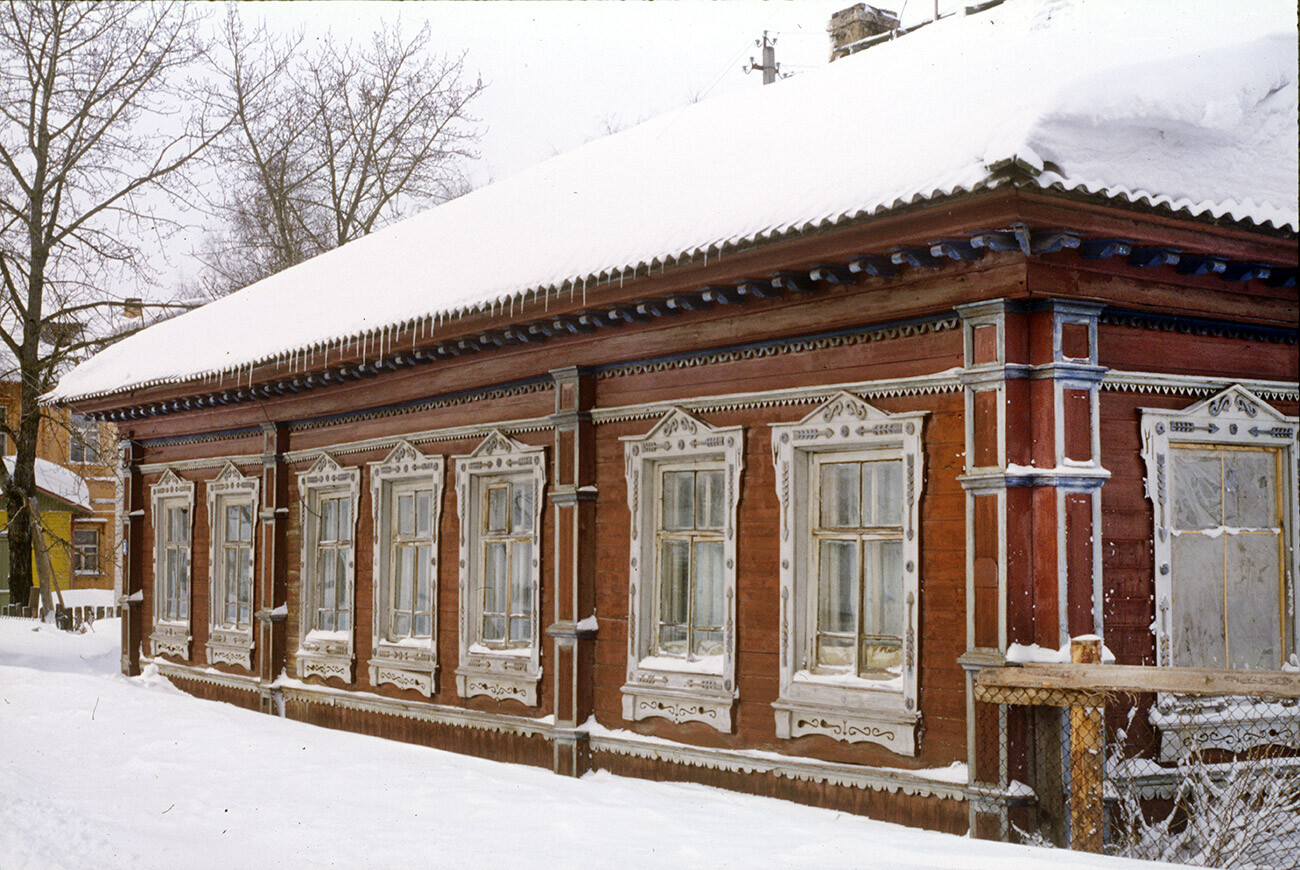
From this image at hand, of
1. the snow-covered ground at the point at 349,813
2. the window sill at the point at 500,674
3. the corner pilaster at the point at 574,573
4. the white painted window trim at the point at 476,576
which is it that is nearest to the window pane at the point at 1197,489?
the snow-covered ground at the point at 349,813

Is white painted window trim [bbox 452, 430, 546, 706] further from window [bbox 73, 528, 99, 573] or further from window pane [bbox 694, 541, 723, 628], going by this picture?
window [bbox 73, 528, 99, 573]

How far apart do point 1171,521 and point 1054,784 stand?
Answer: 1.64m

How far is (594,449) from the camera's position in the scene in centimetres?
952

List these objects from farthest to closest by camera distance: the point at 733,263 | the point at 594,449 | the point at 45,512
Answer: the point at 45,512
the point at 594,449
the point at 733,263

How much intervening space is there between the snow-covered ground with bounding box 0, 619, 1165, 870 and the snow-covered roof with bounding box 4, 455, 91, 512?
25.8 m

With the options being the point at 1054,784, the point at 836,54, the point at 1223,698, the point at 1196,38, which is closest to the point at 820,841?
the point at 1054,784

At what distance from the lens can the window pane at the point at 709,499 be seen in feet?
28.2

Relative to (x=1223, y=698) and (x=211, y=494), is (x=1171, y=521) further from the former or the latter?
(x=211, y=494)

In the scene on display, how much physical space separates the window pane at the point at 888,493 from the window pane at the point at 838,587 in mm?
258

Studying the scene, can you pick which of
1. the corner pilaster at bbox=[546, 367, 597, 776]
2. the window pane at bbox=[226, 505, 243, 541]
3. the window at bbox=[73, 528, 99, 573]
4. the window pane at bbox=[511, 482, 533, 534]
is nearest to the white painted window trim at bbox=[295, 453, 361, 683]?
the window pane at bbox=[226, 505, 243, 541]

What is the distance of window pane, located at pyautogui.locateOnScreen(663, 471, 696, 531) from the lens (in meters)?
8.84

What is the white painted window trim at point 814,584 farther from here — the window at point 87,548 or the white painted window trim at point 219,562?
the window at point 87,548

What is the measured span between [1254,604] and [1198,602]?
0.39 meters

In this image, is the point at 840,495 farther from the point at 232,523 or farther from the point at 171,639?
the point at 171,639
